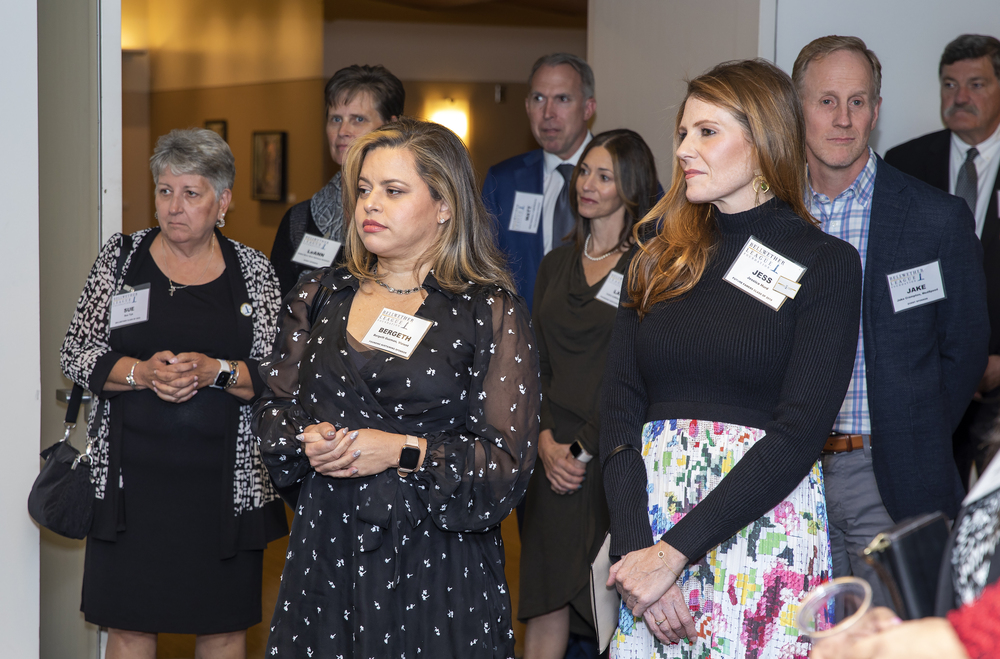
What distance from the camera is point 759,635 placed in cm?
168

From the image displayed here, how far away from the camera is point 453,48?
945cm

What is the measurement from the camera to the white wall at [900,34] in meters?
3.34

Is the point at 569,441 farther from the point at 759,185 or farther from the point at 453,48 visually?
the point at 453,48

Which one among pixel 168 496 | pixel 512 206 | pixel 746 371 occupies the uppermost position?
pixel 512 206

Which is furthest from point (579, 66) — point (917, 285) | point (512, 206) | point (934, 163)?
point (917, 285)

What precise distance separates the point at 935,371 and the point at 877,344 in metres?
0.17

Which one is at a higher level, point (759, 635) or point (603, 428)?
point (603, 428)

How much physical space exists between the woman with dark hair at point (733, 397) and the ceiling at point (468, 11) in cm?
720

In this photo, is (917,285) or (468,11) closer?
(917,285)

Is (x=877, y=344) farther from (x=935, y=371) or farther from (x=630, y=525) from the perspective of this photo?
(x=630, y=525)

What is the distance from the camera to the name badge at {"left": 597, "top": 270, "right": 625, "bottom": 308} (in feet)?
9.78

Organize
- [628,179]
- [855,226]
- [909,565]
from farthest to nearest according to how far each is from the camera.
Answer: [628,179] → [855,226] → [909,565]

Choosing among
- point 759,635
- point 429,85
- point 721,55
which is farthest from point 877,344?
point 429,85

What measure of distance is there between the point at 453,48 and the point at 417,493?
828cm
